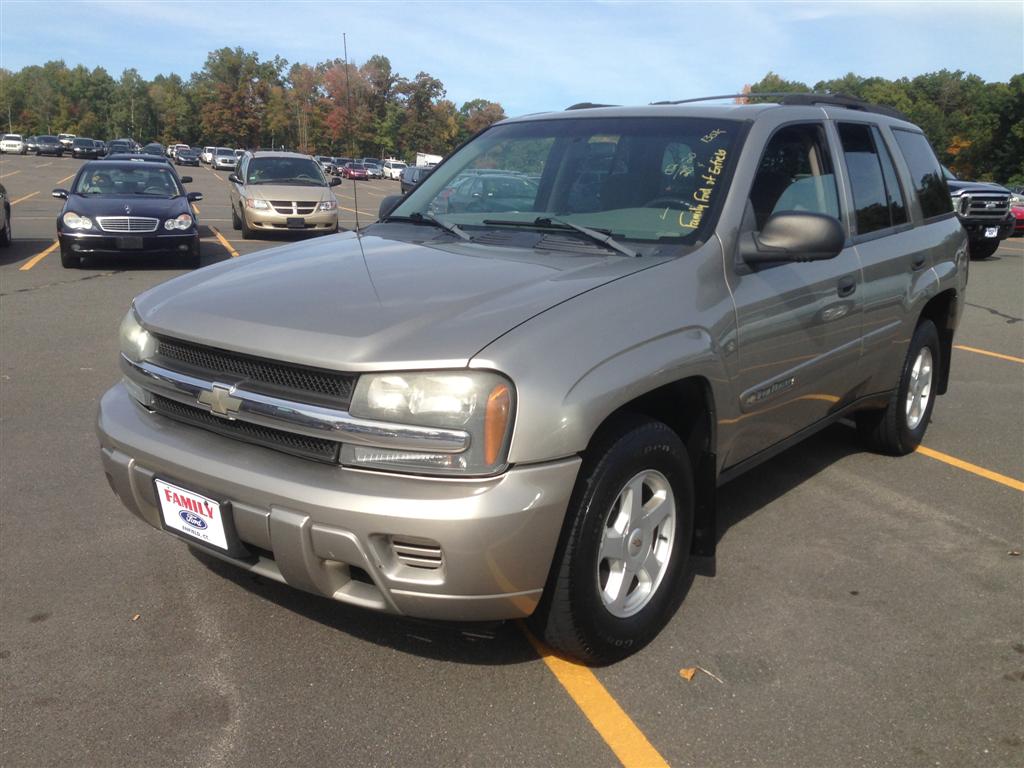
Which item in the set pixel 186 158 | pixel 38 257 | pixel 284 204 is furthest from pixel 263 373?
pixel 186 158

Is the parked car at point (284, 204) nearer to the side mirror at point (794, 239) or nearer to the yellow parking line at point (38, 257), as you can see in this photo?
the yellow parking line at point (38, 257)

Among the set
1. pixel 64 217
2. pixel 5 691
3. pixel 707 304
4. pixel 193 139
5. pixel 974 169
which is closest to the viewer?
pixel 5 691

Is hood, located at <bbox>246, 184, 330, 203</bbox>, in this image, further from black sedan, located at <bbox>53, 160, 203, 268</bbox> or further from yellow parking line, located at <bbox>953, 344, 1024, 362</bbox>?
yellow parking line, located at <bbox>953, 344, 1024, 362</bbox>

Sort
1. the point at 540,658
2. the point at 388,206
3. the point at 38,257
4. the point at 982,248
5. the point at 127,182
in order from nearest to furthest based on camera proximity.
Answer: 1. the point at 540,658
2. the point at 388,206
3. the point at 127,182
4. the point at 38,257
5. the point at 982,248

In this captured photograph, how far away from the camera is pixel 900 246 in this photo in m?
4.66

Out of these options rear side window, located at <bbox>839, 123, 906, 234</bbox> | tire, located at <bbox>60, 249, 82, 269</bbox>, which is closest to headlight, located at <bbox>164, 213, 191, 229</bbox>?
tire, located at <bbox>60, 249, 82, 269</bbox>

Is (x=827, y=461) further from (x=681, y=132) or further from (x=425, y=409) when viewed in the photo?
(x=425, y=409)

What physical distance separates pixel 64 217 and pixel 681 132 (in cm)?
1118

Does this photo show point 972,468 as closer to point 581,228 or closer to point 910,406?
point 910,406

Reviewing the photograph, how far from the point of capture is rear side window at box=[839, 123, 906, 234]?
439cm

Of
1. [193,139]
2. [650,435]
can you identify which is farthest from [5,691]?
[193,139]

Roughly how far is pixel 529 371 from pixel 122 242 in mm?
11569

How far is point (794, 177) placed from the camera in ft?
13.0

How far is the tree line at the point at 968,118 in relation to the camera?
2265 inches
